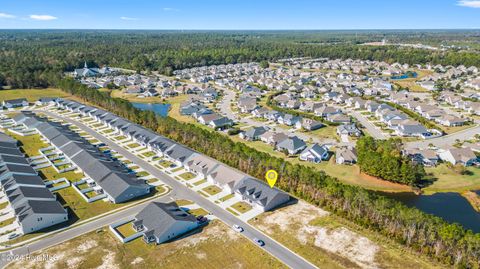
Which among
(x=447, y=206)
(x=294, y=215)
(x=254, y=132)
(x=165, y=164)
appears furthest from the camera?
(x=254, y=132)

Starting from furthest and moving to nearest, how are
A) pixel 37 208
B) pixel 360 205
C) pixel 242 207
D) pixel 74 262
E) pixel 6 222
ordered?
pixel 242 207, pixel 360 205, pixel 6 222, pixel 37 208, pixel 74 262

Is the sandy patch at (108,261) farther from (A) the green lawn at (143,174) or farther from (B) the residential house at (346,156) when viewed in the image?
(B) the residential house at (346,156)

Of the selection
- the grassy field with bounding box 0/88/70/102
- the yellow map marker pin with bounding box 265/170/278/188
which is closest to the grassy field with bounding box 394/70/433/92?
the yellow map marker pin with bounding box 265/170/278/188

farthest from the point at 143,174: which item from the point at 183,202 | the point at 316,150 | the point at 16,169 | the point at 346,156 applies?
the point at 346,156

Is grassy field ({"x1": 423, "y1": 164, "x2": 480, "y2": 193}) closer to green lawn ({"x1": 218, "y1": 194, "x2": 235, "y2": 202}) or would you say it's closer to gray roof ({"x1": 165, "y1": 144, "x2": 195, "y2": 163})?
green lawn ({"x1": 218, "y1": 194, "x2": 235, "y2": 202})

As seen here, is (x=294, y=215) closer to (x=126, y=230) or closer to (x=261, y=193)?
(x=261, y=193)

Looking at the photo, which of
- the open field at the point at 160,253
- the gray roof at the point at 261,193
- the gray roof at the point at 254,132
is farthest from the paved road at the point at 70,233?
the gray roof at the point at 254,132

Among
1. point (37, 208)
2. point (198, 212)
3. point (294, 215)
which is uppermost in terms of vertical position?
point (37, 208)
